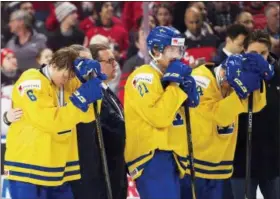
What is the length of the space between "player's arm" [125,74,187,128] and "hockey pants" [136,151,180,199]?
16 cm

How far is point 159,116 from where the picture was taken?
3586 mm

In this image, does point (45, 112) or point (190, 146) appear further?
point (190, 146)

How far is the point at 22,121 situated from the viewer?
11.8 feet

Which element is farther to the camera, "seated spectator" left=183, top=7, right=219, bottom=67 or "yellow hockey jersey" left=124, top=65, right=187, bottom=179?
"seated spectator" left=183, top=7, right=219, bottom=67

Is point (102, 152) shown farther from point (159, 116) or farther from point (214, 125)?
point (214, 125)

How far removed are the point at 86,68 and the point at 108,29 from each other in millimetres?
2282

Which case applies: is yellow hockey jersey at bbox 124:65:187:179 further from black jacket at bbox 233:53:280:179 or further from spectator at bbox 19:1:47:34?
spectator at bbox 19:1:47:34

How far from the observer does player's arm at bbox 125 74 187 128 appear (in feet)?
11.8

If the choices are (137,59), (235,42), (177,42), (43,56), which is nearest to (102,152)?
(177,42)

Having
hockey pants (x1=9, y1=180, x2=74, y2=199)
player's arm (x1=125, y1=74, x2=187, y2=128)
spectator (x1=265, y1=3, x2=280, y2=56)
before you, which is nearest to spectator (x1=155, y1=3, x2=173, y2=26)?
spectator (x1=265, y1=3, x2=280, y2=56)

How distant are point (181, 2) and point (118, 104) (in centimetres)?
193

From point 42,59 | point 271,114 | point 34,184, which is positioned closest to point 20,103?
point 34,184

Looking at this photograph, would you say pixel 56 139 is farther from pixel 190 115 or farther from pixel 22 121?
pixel 190 115

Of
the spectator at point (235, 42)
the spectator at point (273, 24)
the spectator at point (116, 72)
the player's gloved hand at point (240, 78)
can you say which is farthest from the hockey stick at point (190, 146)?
the spectator at point (273, 24)
